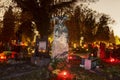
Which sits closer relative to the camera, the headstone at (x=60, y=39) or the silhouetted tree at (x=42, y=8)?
the headstone at (x=60, y=39)

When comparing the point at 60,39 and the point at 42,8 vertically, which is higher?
the point at 42,8

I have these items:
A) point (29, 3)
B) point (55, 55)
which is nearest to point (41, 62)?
point (55, 55)

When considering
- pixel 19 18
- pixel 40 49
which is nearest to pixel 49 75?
pixel 40 49

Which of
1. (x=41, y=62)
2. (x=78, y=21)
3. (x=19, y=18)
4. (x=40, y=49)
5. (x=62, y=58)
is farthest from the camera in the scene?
(x=78, y=21)

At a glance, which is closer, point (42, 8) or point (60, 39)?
point (60, 39)

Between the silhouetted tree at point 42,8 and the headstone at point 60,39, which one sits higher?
the silhouetted tree at point 42,8

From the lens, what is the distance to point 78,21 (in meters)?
70.7

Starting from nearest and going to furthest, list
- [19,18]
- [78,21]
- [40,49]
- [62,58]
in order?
1. [62,58]
2. [40,49]
3. [19,18]
4. [78,21]

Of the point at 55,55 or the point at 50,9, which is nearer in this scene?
the point at 55,55

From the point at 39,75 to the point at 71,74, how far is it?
5.57 ft

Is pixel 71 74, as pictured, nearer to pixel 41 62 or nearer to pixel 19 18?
pixel 41 62

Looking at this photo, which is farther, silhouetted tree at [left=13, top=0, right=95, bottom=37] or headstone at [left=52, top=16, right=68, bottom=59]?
silhouetted tree at [left=13, top=0, right=95, bottom=37]

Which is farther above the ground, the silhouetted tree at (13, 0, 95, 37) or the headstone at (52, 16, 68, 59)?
the silhouetted tree at (13, 0, 95, 37)

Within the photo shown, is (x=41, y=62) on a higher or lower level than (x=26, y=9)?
lower
